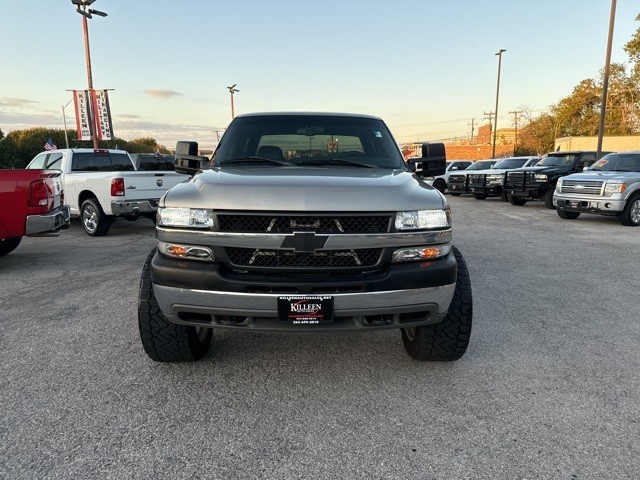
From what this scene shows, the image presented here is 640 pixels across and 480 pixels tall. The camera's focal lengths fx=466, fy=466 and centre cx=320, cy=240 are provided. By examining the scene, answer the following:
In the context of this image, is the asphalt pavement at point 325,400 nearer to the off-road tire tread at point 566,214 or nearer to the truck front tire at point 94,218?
the truck front tire at point 94,218

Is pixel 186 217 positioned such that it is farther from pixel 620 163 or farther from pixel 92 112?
pixel 92 112

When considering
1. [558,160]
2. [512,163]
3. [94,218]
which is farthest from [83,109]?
[558,160]

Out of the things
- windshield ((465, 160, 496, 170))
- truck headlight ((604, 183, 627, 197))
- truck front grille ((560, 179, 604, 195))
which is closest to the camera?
truck headlight ((604, 183, 627, 197))

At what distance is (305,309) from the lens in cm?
262

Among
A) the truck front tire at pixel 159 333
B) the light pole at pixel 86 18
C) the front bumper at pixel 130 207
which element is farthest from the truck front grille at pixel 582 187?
the light pole at pixel 86 18

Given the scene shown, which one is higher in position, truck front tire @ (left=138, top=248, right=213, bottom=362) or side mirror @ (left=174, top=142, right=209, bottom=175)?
side mirror @ (left=174, top=142, right=209, bottom=175)

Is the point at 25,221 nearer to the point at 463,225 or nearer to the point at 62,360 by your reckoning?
the point at 62,360

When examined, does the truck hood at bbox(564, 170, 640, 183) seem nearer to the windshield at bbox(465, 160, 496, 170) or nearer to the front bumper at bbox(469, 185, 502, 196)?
the front bumper at bbox(469, 185, 502, 196)

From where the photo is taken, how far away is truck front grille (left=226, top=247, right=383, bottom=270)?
270cm

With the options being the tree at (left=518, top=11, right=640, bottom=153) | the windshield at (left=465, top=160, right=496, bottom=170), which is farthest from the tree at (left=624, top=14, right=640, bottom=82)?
the windshield at (left=465, top=160, right=496, bottom=170)

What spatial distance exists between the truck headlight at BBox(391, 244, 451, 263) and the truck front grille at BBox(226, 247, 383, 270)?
0.35ft

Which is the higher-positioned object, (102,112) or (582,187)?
(102,112)

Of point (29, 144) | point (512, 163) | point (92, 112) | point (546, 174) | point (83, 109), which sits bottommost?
point (546, 174)

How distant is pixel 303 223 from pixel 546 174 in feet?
45.9
